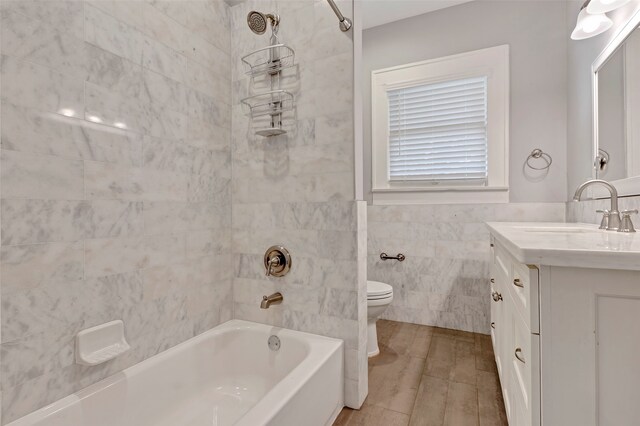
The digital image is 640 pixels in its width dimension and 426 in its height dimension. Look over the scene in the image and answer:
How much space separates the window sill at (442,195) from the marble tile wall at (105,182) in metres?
1.64

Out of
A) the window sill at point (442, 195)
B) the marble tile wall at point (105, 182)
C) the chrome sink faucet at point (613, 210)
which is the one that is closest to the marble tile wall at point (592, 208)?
the chrome sink faucet at point (613, 210)

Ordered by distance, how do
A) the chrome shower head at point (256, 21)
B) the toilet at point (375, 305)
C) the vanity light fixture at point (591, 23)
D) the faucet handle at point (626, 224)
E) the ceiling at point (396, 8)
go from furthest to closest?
1. the ceiling at point (396, 8)
2. the toilet at point (375, 305)
3. the vanity light fixture at point (591, 23)
4. the chrome shower head at point (256, 21)
5. the faucet handle at point (626, 224)

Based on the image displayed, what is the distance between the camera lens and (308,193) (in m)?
1.72

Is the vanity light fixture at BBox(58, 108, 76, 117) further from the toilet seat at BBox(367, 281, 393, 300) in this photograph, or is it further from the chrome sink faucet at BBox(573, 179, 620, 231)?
the chrome sink faucet at BBox(573, 179, 620, 231)

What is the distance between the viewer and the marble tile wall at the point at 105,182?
3.40 ft

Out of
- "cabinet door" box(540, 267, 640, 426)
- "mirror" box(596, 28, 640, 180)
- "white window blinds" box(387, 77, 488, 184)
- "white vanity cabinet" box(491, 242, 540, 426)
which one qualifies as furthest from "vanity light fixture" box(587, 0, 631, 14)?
"cabinet door" box(540, 267, 640, 426)

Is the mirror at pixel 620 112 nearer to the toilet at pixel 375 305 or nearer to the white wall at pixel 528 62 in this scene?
the white wall at pixel 528 62

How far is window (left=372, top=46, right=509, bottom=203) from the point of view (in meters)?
2.55

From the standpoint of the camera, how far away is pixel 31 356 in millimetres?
1058

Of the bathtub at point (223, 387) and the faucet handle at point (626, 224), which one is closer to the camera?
the bathtub at point (223, 387)

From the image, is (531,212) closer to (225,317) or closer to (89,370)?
(225,317)

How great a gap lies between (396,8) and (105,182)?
106 inches

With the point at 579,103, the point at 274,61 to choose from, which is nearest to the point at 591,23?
the point at 579,103

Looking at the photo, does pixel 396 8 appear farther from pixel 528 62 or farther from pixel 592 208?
pixel 592 208
